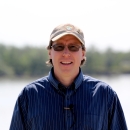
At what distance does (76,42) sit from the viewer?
10.4 ft

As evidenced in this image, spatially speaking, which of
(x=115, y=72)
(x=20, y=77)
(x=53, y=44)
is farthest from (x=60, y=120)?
(x=115, y=72)

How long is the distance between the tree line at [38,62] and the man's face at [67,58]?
96.9 feet

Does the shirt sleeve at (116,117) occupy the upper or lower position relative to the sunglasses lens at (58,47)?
lower

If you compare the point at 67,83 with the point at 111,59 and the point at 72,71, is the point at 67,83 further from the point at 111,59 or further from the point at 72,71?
the point at 111,59

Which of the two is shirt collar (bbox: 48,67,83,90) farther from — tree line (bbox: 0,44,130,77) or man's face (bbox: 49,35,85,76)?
tree line (bbox: 0,44,130,77)

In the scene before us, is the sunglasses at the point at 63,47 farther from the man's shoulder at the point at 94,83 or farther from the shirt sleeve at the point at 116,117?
the shirt sleeve at the point at 116,117

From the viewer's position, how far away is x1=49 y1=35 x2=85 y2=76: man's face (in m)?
3.08

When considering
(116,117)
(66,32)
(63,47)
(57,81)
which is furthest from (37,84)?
(116,117)

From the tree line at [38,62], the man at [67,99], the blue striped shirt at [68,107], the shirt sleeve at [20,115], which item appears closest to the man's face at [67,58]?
the man at [67,99]

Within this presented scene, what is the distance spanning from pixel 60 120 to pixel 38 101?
0.26 meters

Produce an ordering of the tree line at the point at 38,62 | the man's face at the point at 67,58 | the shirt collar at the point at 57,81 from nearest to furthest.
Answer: the man's face at the point at 67,58, the shirt collar at the point at 57,81, the tree line at the point at 38,62

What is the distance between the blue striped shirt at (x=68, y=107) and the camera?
3.09 meters

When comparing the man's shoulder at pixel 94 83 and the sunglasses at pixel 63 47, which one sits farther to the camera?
the man's shoulder at pixel 94 83

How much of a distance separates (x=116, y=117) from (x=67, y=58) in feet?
2.30
